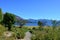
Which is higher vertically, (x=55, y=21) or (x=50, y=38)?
(x=55, y=21)

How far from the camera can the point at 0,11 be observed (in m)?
40.7

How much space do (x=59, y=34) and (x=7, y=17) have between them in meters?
27.3

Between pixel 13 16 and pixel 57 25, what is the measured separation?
2717 cm

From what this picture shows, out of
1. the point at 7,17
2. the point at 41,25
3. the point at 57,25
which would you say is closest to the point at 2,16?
the point at 7,17

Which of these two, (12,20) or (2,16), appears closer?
(12,20)

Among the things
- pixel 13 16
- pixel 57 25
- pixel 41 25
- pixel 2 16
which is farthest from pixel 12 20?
pixel 57 25

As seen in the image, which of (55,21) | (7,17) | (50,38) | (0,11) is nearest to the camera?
(50,38)

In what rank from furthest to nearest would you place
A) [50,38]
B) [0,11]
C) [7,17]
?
[0,11], [7,17], [50,38]

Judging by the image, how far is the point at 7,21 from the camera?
1496 inches

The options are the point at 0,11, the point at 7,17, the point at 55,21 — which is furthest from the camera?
the point at 0,11

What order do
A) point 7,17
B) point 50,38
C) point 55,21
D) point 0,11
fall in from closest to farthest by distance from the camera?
point 50,38 → point 55,21 → point 7,17 → point 0,11

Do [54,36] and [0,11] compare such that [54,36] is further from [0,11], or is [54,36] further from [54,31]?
[0,11]

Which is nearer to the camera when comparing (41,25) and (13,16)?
(13,16)

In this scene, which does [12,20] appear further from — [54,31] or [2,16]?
[54,31]
